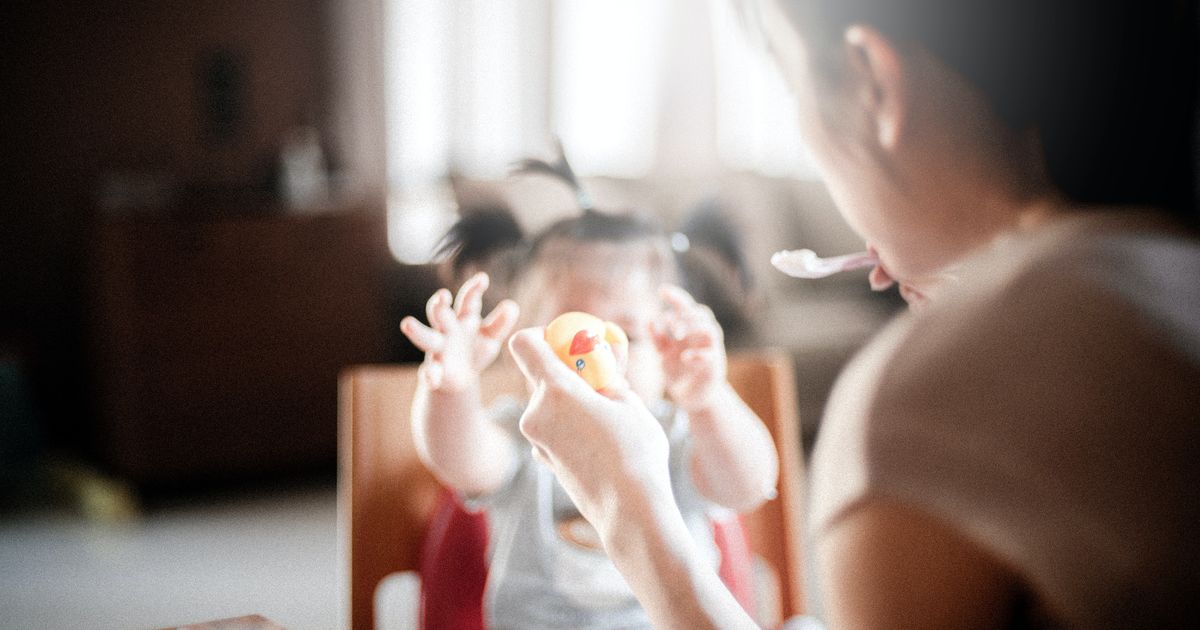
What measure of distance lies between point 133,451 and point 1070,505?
2.26m

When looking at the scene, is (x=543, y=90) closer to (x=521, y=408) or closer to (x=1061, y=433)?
(x=521, y=408)

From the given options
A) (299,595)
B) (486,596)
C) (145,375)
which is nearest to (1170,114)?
(486,596)

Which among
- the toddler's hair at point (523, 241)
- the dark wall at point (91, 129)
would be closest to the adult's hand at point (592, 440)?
the toddler's hair at point (523, 241)

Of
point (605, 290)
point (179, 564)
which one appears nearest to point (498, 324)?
point (605, 290)

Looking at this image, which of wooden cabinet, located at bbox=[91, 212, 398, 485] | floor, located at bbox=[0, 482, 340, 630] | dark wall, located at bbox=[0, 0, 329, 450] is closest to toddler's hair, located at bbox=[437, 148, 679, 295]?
floor, located at bbox=[0, 482, 340, 630]

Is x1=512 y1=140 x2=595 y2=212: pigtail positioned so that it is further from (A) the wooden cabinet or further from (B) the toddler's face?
(A) the wooden cabinet

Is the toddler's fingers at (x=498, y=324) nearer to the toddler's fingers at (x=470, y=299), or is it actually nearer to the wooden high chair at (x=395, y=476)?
the toddler's fingers at (x=470, y=299)

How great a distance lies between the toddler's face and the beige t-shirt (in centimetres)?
33

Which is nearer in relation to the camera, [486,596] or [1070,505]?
[1070,505]

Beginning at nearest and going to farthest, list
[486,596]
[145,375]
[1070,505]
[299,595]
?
[1070,505] → [486,596] → [299,595] → [145,375]

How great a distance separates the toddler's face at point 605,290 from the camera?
621 millimetres

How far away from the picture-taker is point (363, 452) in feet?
2.34

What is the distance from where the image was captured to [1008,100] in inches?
11.9

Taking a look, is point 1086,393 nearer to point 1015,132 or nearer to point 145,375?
point 1015,132
